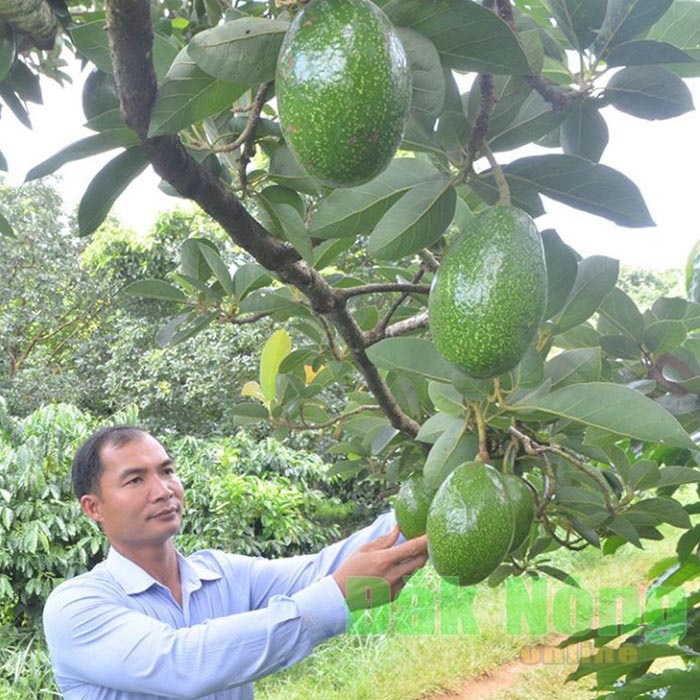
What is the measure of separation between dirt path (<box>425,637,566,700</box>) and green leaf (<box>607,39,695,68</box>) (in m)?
3.16

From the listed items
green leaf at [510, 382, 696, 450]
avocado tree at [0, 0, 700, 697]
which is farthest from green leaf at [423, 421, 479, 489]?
green leaf at [510, 382, 696, 450]

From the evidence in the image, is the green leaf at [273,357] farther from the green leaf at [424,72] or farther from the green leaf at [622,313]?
the green leaf at [424,72]

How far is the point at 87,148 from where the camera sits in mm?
620

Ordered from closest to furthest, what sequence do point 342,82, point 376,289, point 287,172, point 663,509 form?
point 342,82 < point 287,172 < point 376,289 < point 663,509

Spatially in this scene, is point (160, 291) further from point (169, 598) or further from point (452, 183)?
point (169, 598)

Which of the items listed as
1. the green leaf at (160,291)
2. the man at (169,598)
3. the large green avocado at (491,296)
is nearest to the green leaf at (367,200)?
the large green avocado at (491,296)

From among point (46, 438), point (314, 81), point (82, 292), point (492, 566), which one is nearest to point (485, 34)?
point (314, 81)

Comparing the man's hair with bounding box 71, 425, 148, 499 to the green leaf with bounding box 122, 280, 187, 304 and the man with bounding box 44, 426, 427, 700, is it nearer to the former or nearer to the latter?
the man with bounding box 44, 426, 427, 700

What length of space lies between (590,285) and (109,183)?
19.5 inches

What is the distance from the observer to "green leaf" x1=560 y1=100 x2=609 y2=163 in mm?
678

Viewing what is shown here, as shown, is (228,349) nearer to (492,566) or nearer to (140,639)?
(140,639)

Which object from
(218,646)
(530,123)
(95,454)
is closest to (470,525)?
(530,123)

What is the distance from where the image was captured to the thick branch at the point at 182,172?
0.50 m

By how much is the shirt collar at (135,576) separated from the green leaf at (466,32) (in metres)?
1.28
